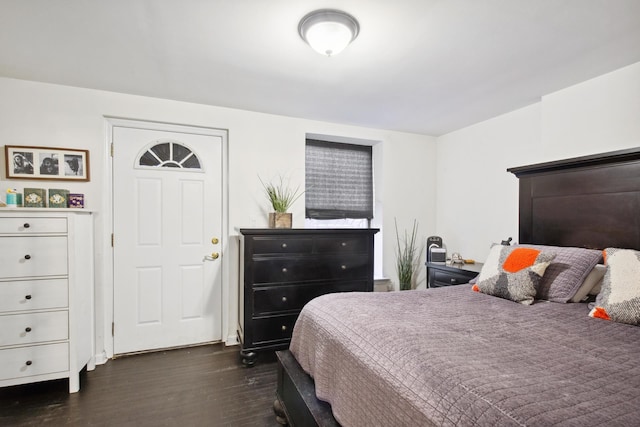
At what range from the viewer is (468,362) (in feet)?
3.15

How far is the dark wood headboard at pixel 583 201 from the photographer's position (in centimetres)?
200

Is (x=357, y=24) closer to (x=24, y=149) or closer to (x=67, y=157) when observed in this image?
(x=67, y=157)

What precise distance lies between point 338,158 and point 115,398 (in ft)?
9.89

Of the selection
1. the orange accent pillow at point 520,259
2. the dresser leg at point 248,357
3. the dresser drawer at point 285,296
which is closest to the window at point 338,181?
the dresser drawer at point 285,296

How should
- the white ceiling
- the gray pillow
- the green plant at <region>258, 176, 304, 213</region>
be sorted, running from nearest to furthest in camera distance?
the white ceiling < the gray pillow < the green plant at <region>258, 176, 304, 213</region>

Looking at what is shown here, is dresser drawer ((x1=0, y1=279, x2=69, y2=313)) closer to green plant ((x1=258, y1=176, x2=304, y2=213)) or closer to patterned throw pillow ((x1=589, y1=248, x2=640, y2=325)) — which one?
green plant ((x1=258, y1=176, x2=304, y2=213))

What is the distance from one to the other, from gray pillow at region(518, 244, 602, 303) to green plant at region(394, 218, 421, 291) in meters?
1.93

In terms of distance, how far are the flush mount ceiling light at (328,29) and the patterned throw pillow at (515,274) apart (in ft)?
5.49

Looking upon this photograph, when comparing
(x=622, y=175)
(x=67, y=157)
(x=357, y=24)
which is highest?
(x=357, y=24)

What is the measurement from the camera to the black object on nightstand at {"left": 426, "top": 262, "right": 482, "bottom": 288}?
277 centimetres

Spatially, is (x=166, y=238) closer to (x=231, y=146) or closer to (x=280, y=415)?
(x=231, y=146)

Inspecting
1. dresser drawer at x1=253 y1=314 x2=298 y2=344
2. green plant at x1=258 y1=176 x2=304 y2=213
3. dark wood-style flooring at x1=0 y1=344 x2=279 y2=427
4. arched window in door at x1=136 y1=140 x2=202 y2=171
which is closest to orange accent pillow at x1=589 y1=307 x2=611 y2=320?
dark wood-style flooring at x1=0 y1=344 x2=279 y2=427

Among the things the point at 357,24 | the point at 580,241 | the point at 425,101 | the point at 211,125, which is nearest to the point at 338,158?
the point at 425,101

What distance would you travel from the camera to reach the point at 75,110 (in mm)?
2566
